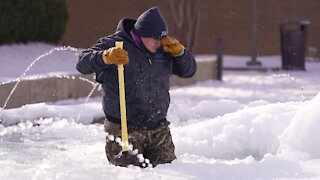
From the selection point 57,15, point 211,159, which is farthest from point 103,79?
point 57,15

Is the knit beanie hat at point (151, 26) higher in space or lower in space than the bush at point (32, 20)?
higher

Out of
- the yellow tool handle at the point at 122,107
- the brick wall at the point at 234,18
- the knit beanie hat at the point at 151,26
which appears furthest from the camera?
the brick wall at the point at 234,18

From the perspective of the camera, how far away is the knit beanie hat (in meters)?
5.36

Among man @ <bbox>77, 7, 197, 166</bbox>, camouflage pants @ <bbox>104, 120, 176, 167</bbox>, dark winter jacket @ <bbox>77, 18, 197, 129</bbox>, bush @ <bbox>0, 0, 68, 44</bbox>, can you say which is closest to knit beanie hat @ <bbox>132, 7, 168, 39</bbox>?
man @ <bbox>77, 7, 197, 166</bbox>

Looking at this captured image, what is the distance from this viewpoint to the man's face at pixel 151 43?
5.41 meters

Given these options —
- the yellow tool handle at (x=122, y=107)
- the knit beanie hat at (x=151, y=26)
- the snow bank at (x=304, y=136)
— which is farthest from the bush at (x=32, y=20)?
the yellow tool handle at (x=122, y=107)

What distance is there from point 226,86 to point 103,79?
9.00 meters

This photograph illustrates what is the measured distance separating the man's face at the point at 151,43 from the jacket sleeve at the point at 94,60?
0.85 feet

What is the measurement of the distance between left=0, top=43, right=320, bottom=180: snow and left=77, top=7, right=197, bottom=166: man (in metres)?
0.22

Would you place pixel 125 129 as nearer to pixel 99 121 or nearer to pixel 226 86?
pixel 99 121

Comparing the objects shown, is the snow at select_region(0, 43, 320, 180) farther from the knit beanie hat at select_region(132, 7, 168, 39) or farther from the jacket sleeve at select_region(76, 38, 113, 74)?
the knit beanie hat at select_region(132, 7, 168, 39)

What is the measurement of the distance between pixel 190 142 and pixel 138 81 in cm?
143

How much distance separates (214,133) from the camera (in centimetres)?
681

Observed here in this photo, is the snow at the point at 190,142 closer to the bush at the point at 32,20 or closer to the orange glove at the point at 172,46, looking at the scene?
the orange glove at the point at 172,46
